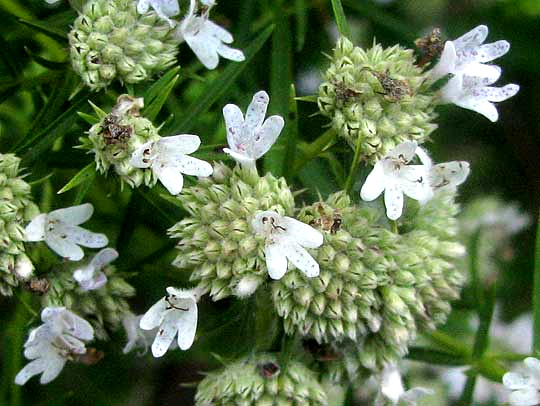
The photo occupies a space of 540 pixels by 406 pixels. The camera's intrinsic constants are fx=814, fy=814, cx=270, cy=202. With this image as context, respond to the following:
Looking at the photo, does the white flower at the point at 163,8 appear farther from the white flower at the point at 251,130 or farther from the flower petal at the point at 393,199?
the flower petal at the point at 393,199

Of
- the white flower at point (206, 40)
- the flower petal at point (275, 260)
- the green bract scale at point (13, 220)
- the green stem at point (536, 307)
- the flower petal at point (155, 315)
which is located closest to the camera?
the flower petal at point (275, 260)

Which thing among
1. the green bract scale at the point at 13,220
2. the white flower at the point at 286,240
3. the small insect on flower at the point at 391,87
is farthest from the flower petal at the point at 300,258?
the green bract scale at the point at 13,220

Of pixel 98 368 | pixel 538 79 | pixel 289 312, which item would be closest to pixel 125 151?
pixel 289 312

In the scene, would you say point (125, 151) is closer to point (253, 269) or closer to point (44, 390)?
point (253, 269)

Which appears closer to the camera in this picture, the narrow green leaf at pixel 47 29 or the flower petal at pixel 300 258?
the flower petal at pixel 300 258

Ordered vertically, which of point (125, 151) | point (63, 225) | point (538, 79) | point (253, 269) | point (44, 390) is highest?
point (125, 151)

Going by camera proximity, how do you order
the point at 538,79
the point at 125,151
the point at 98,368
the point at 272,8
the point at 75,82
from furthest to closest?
the point at 538,79
the point at 98,368
the point at 272,8
the point at 75,82
the point at 125,151
